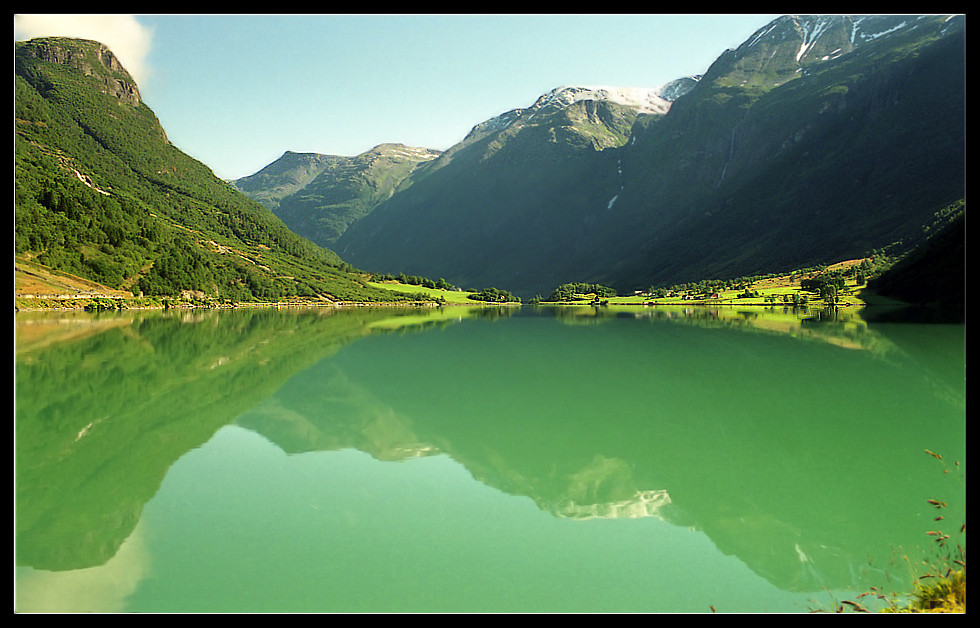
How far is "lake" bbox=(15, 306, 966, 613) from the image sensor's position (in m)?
7.44

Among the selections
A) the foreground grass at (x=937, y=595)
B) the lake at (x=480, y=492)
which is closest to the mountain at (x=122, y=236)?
the lake at (x=480, y=492)

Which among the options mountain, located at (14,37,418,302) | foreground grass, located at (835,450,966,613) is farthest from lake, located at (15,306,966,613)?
mountain, located at (14,37,418,302)

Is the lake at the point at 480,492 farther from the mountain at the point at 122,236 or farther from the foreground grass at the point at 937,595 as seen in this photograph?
the mountain at the point at 122,236

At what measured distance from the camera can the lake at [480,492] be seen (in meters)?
7.44

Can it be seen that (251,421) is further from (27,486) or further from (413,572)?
(413,572)

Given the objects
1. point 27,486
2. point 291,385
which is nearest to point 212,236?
point 291,385

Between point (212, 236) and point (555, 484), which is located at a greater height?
point (212, 236)

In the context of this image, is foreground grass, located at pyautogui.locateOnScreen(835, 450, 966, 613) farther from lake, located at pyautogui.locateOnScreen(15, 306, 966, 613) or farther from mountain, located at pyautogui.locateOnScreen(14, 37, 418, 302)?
mountain, located at pyautogui.locateOnScreen(14, 37, 418, 302)

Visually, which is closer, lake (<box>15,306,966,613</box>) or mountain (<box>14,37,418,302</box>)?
lake (<box>15,306,966,613</box>)

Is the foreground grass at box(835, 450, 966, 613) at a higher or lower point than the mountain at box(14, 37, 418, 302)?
lower

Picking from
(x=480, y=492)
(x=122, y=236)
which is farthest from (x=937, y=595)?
(x=122, y=236)

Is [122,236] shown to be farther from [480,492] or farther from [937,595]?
[937,595]
